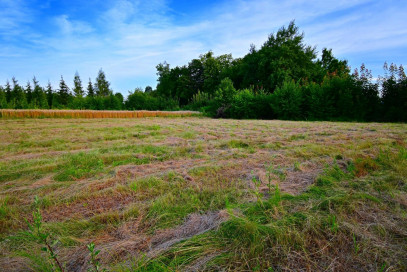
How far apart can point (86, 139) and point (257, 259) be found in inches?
222

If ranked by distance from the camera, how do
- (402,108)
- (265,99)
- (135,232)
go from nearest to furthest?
(135,232), (402,108), (265,99)

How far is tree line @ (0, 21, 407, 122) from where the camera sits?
1059cm

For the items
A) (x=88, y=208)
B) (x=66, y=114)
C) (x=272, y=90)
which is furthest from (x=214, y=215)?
(x=272, y=90)

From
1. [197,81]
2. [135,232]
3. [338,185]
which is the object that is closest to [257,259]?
[135,232]

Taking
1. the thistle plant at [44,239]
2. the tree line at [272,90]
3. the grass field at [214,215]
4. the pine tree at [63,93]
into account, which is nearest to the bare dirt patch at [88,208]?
the grass field at [214,215]

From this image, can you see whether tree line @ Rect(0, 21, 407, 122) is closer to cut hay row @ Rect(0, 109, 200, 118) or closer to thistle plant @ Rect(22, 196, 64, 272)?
cut hay row @ Rect(0, 109, 200, 118)

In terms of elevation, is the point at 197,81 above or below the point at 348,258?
above

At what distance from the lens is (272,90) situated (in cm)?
2525

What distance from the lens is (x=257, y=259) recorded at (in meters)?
1.07

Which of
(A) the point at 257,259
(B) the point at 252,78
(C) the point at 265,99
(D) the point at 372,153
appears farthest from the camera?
(B) the point at 252,78

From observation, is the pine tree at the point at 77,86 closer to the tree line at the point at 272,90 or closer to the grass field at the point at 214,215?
the tree line at the point at 272,90

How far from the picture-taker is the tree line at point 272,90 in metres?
10.6

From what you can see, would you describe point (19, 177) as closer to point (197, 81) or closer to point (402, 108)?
point (402, 108)

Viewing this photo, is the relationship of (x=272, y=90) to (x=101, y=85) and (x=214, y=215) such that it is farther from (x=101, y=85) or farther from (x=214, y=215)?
(x=101, y=85)
